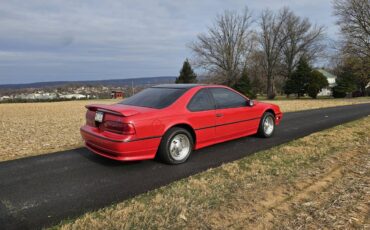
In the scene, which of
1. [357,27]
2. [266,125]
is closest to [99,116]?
[266,125]

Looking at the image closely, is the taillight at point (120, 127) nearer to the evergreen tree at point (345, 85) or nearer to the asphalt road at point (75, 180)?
the asphalt road at point (75, 180)

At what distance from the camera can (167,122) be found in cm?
547

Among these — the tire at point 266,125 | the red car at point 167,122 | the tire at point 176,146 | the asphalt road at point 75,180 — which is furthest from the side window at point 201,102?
the tire at point 266,125

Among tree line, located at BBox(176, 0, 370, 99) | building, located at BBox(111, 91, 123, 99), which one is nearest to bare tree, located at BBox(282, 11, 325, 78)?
tree line, located at BBox(176, 0, 370, 99)

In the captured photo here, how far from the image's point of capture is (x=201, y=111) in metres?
6.11

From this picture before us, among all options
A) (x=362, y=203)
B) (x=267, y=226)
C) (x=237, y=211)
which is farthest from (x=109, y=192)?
(x=362, y=203)

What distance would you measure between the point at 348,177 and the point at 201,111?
2.73m

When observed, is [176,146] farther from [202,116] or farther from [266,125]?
[266,125]

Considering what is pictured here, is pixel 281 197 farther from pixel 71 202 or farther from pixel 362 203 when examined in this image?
pixel 71 202

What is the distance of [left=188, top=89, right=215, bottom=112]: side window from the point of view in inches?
238

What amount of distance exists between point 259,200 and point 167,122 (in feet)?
7.19

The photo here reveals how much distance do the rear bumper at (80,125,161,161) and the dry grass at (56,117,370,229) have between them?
2.97 feet

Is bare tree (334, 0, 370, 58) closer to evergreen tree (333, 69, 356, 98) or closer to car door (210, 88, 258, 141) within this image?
evergreen tree (333, 69, 356, 98)

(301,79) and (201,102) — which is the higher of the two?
(301,79)
